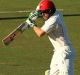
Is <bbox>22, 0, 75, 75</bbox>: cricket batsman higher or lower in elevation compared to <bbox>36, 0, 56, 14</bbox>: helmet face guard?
lower

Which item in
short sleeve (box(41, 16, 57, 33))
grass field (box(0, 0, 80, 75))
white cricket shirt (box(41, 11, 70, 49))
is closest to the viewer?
short sleeve (box(41, 16, 57, 33))

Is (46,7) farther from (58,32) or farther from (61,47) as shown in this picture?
(61,47)

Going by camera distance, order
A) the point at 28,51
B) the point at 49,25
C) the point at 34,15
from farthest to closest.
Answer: the point at 28,51, the point at 34,15, the point at 49,25

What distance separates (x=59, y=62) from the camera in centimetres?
1149

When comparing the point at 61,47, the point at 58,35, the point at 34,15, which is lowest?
the point at 61,47

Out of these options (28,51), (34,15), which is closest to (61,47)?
(34,15)

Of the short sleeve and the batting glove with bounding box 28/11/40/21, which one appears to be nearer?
the short sleeve

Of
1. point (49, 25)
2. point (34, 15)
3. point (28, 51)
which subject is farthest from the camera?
point (28, 51)

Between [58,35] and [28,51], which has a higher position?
[28,51]

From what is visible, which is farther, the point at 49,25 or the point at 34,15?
the point at 34,15

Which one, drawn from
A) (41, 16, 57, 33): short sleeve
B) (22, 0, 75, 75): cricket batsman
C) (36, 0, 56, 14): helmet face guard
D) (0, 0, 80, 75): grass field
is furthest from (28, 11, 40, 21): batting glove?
(0, 0, 80, 75): grass field

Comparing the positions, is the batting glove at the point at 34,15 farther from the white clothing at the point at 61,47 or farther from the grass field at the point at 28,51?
the grass field at the point at 28,51

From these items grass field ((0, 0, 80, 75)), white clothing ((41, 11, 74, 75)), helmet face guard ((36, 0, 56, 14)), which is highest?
grass field ((0, 0, 80, 75))

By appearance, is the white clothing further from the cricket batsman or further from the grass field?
the grass field
